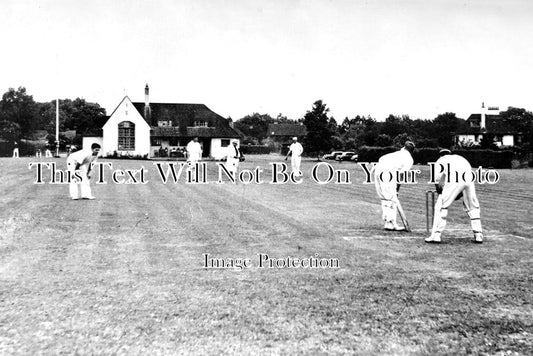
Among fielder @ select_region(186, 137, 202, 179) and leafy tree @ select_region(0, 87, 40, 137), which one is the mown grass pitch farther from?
leafy tree @ select_region(0, 87, 40, 137)

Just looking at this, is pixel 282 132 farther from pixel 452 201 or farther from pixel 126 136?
pixel 452 201

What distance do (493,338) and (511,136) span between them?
343ft

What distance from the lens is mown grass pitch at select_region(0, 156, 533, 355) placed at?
5.87 metres

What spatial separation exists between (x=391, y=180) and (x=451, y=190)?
1974mm

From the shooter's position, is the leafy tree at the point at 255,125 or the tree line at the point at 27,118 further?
the leafy tree at the point at 255,125

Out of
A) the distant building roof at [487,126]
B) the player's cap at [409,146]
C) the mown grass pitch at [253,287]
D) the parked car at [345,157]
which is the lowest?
the mown grass pitch at [253,287]

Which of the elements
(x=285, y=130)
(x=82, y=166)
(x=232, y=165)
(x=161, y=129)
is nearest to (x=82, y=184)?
(x=82, y=166)

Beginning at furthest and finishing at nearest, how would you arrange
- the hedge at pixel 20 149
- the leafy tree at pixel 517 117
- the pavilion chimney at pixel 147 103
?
the leafy tree at pixel 517 117, the pavilion chimney at pixel 147 103, the hedge at pixel 20 149

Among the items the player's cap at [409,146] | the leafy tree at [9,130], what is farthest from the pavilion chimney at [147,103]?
the player's cap at [409,146]

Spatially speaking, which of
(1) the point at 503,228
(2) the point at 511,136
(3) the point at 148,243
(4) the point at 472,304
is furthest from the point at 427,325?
(2) the point at 511,136

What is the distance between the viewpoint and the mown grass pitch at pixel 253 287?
5.87m

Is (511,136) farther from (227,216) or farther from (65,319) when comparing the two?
(65,319)

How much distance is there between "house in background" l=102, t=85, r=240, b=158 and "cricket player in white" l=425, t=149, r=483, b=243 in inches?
2597

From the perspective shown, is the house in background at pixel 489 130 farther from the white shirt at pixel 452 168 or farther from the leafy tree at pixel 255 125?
the white shirt at pixel 452 168
